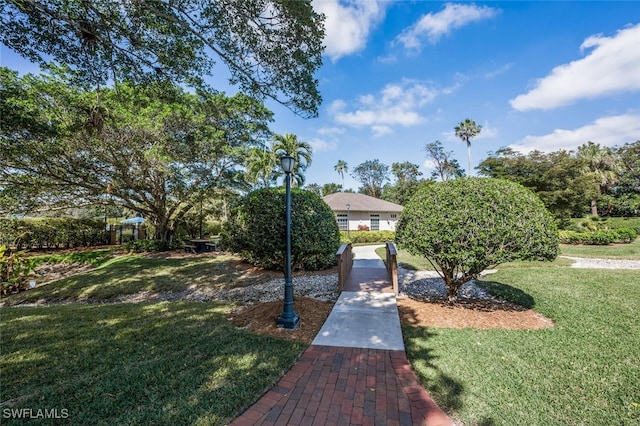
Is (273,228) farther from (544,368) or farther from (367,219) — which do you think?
(367,219)

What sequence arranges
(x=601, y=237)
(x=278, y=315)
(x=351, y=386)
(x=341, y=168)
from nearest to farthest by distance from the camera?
(x=351, y=386) < (x=278, y=315) < (x=601, y=237) < (x=341, y=168)

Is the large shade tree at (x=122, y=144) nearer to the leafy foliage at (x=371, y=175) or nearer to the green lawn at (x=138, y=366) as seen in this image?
the green lawn at (x=138, y=366)

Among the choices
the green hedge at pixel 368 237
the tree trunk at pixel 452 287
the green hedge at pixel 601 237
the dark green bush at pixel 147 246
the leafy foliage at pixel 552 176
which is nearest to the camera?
the tree trunk at pixel 452 287

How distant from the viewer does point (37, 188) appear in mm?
10984

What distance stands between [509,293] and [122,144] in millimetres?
15059

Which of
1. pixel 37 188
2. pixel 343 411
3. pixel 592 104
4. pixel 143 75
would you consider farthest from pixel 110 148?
pixel 592 104

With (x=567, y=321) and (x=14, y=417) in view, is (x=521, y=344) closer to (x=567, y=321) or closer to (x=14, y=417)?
(x=567, y=321)

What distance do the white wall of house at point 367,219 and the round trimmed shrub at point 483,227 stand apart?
20236mm

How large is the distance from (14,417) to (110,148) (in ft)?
38.3

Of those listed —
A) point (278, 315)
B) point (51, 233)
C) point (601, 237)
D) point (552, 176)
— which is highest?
point (552, 176)

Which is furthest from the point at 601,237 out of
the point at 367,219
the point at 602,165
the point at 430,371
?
the point at 602,165

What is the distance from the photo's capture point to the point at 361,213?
26.7 meters

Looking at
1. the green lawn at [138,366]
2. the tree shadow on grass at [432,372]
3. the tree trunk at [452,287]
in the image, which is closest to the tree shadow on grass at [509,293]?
the tree trunk at [452,287]

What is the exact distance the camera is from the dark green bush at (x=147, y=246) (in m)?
15.2
